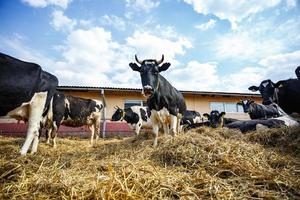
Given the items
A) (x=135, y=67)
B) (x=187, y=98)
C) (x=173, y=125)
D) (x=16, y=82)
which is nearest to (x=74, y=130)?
(x=187, y=98)

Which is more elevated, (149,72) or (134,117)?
(149,72)

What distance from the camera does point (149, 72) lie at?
665 centimetres

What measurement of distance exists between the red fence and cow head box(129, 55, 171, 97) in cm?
1030

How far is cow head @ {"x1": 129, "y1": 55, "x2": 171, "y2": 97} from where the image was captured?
20.5 feet

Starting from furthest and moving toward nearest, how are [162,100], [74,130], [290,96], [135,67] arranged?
[74,130]
[290,96]
[135,67]
[162,100]

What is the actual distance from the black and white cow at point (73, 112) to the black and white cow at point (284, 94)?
7.74 m

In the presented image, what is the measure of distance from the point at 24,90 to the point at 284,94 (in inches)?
357

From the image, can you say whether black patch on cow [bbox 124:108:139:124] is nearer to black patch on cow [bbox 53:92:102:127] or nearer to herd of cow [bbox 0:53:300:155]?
herd of cow [bbox 0:53:300:155]

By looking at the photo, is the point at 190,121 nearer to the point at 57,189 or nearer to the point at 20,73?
the point at 20,73

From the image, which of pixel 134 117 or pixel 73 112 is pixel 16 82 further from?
pixel 134 117

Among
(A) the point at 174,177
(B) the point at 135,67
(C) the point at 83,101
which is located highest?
(B) the point at 135,67

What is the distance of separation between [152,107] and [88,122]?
6.30 metres

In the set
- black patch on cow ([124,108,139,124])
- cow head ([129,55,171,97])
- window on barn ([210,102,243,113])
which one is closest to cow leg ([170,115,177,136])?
cow head ([129,55,171,97])

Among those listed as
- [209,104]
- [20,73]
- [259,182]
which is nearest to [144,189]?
[259,182]
